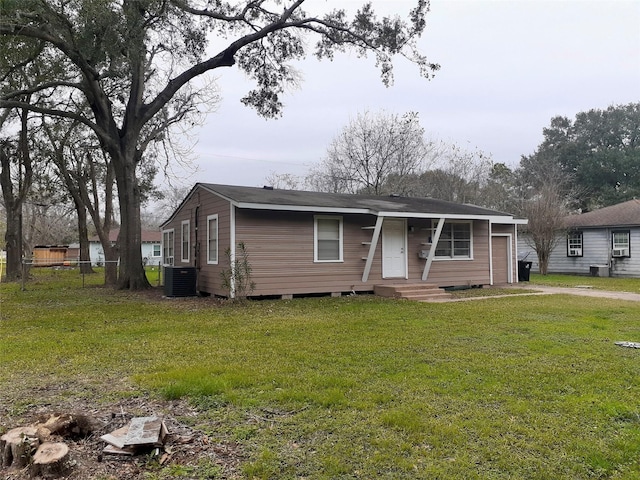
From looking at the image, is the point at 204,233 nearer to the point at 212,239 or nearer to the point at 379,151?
the point at 212,239

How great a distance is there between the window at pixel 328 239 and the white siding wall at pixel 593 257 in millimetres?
12415

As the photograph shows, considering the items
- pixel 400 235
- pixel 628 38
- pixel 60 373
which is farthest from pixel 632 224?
pixel 60 373

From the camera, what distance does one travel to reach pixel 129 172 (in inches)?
586

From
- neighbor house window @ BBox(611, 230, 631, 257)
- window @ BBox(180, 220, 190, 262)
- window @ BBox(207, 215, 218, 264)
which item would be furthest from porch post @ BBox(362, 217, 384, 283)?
neighbor house window @ BBox(611, 230, 631, 257)

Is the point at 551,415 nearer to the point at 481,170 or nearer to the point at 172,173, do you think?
the point at 172,173

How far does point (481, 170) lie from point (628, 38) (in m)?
18.5

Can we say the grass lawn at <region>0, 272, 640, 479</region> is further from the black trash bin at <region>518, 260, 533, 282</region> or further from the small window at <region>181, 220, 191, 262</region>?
the black trash bin at <region>518, 260, 533, 282</region>

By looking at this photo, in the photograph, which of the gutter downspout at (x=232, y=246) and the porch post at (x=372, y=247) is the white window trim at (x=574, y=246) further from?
the gutter downspout at (x=232, y=246)

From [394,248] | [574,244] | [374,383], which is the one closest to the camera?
[374,383]

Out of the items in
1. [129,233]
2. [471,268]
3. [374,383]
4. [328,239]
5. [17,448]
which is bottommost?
[374,383]

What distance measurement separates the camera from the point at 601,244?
841 inches

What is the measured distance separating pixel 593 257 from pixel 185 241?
1856 centimetres

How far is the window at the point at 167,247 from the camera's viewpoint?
17.6 meters

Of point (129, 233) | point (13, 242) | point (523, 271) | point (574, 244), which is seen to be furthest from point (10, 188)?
point (574, 244)
